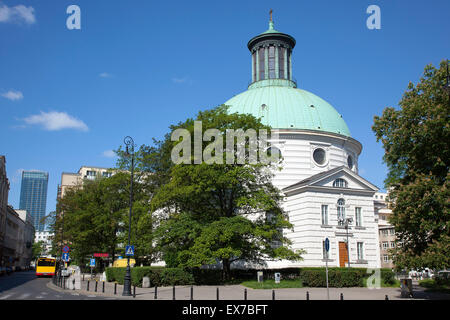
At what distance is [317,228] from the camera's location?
42.5 m

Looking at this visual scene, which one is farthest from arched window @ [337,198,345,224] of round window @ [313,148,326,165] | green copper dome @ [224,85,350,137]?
→ green copper dome @ [224,85,350,137]

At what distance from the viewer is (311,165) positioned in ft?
163

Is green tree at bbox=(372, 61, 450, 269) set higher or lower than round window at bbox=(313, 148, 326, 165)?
lower

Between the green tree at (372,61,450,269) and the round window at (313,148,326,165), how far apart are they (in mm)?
23710

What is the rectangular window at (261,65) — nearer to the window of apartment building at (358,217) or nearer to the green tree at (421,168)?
the window of apartment building at (358,217)

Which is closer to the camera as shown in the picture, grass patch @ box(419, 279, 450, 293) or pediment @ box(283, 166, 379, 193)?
grass patch @ box(419, 279, 450, 293)

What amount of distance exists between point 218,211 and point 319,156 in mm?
18847

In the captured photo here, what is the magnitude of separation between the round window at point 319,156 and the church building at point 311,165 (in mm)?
115

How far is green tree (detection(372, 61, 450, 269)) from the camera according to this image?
73.7 ft

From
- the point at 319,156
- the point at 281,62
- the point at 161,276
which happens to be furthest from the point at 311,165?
the point at 161,276

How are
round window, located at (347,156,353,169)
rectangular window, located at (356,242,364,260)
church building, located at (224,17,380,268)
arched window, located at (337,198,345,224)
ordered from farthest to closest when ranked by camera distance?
round window, located at (347,156,353,169) < arched window, located at (337,198,345,224) < rectangular window, located at (356,242,364,260) < church building, located at (224,17,380,268)

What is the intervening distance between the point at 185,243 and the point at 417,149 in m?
19.2

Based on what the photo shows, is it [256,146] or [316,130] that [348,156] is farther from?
[256,146]

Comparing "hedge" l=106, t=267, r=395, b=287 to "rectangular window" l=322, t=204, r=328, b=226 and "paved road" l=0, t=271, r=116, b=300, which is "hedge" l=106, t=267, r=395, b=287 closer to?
"paved road" l=0, t=271, r=116, b=300
